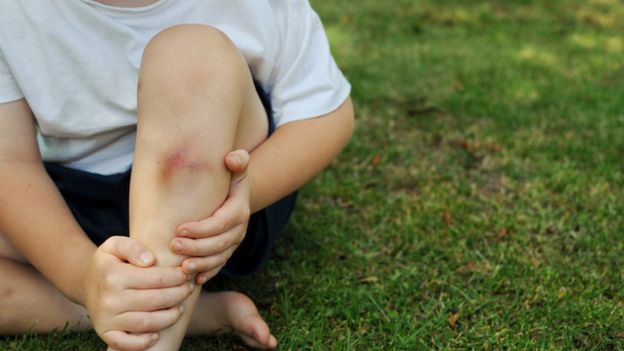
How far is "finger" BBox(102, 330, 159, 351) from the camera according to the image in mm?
1119

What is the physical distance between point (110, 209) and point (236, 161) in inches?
15.9

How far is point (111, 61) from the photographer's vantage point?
4.58 feet

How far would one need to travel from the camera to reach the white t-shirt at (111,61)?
135 cm

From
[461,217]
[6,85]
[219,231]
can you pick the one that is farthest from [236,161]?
[461,217]

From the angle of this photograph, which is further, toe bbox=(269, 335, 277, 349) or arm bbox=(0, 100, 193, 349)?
toe bbox=(269, 335, 277, 349)

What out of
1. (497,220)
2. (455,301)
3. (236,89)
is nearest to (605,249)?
(497,220)

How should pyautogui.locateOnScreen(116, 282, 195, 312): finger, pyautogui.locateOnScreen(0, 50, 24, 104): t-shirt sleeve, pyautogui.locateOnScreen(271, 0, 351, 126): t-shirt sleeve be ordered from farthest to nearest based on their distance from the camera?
pyautogui.locateOnScreen(271, 0, 351, 126): t-shirt sleeve
pyautogui.locateOnScreen(0, 50, 24, 104): t-shirt sleeve
pyautogui.locateOnScreen(116, 282, 195, 312): finger

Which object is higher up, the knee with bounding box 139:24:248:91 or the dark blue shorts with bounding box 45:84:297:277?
the knee with bounding box 139:24:248:91

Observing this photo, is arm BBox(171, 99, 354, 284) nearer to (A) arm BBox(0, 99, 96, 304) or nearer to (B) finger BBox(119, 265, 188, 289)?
(B) finger BBox(119, 265, 188, 289)

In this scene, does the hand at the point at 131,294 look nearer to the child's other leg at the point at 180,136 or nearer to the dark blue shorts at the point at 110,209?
the child's other leg at the point at 180,136

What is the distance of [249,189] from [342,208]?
0.76m

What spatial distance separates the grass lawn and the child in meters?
0.18

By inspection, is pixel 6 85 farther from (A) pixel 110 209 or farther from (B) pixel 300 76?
(B) pixel 300 76

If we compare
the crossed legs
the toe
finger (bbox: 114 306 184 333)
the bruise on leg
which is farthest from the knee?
the toe
